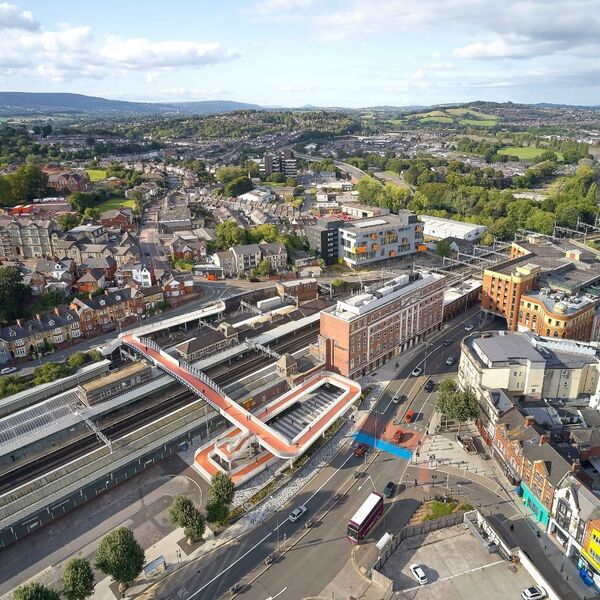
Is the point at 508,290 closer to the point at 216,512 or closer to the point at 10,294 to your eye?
the point at 216,512

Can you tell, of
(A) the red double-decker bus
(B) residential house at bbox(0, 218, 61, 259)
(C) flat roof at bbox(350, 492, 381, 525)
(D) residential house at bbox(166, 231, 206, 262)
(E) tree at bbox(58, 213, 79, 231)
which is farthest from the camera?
(E) tree at bbox(58, 213, 79, 231)

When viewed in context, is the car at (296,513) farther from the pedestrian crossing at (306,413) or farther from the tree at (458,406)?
the tree at (458,406)

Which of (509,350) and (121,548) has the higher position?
(509,350)

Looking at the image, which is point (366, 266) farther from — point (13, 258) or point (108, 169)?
point (108, 169)

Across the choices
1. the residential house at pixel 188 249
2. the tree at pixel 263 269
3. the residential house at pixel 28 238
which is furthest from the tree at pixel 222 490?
the residential house at pixel 28 238

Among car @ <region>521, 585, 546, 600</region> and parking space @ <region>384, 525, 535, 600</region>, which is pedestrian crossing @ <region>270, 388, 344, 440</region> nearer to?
parking space @ <region>384, 525, 535, 600</region>

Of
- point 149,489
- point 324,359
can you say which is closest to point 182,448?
point 149,489

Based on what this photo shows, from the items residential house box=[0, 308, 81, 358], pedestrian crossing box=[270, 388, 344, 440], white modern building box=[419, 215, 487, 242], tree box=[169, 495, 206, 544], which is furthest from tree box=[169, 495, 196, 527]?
white modern building box=[419, 215, 487, 242]
